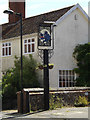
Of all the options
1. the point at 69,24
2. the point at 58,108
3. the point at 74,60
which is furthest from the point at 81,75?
the point at 58,108

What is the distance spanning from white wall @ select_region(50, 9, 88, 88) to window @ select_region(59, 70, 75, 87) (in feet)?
1.14

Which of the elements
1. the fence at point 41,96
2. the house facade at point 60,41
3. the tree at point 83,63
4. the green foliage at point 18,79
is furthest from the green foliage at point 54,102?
the tree at point 83,63

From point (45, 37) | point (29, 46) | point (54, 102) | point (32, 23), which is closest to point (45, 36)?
point (45, 37)

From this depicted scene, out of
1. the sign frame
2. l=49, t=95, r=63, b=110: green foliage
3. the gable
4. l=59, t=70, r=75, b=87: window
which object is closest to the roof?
the gable

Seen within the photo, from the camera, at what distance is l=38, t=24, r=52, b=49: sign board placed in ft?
50.6

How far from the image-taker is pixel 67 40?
24.6 meters

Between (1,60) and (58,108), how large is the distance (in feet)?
39.4

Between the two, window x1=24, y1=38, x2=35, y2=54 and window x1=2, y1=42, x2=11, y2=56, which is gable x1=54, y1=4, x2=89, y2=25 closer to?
window x1=24, y1=38, x2=35, y2=54

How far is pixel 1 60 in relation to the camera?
26.8m

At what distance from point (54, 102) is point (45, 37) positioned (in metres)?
3.56

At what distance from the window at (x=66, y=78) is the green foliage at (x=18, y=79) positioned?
6.79 feet

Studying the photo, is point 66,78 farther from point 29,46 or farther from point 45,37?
point 45,37

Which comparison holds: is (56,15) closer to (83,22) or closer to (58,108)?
(83,22)

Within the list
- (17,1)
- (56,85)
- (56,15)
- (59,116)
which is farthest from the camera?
(17,1)
